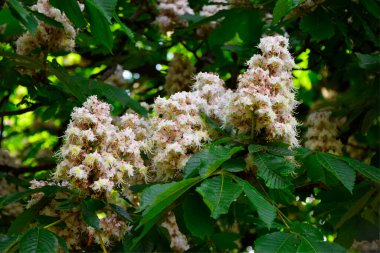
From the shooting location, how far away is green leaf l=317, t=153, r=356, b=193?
251cm

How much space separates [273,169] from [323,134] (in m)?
1.80

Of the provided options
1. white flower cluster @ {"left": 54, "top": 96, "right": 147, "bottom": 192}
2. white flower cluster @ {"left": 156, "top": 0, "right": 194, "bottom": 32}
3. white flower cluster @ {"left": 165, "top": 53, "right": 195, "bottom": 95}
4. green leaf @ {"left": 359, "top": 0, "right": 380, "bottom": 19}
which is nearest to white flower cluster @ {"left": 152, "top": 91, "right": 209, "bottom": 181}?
white flower cluster @ {"left": 54, "top": 96, "right": 147, "bottom": 192}

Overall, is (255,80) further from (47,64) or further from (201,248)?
(47,64)

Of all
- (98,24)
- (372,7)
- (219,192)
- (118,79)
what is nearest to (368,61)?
(372,7)

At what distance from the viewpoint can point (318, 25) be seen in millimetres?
3854

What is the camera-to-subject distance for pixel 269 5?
407 centimetres

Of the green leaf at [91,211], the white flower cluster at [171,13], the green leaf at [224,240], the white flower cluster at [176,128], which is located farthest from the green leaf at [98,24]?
the white flower cluster at [171,13]

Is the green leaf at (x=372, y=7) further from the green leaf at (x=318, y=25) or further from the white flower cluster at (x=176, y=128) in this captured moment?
the white flower cluster at (x=176, y=128)

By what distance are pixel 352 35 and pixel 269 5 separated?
927 mm

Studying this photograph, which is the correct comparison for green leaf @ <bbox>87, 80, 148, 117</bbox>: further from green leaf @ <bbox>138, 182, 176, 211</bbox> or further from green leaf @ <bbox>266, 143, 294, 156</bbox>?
green leaf @ <bbox>138, 182, 176, 211</bbox>

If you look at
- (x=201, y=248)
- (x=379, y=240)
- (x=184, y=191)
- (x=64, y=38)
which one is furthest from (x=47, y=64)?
(x=379, y=240)

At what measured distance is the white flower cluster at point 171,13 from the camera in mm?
5137

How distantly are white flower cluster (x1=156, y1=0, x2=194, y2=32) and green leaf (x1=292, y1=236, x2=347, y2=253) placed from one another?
10.4ft

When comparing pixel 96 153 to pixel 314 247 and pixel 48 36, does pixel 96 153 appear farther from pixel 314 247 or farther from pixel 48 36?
pixel 48 36
